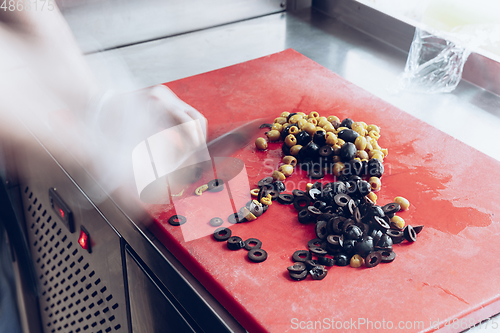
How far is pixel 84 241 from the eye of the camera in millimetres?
985

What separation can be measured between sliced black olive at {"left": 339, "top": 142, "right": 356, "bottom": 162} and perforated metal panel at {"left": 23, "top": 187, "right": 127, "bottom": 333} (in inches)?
23.5

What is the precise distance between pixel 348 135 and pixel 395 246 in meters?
0.32

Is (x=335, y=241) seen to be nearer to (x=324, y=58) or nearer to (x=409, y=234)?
(x=409, y=234)

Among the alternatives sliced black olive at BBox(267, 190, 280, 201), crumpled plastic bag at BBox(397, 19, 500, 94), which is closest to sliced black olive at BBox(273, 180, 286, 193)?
sliced black olive at BBox(267, 190, 280, 201)

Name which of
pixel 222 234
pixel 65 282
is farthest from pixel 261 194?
pixel 65 282

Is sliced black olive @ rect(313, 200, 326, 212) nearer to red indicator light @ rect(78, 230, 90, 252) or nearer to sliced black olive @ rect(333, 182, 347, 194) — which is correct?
sliced black olive @ rect(333, 182, 347, 194)

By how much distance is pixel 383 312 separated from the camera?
0.70 metres

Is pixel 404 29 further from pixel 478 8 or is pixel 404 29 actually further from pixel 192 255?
pixel 192 255

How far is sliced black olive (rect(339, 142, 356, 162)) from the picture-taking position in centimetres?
99

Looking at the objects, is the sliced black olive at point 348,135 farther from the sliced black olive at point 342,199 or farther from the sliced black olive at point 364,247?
the sliced black olive at point 364,247

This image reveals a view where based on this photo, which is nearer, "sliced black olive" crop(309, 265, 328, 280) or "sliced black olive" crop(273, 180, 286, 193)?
"sliced black olive" crop(309, 265, 328, 280)

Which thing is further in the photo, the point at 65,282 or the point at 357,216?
the point at 65,282

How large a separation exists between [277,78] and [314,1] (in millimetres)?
655

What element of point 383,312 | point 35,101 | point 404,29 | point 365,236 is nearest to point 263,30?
point 404,29
